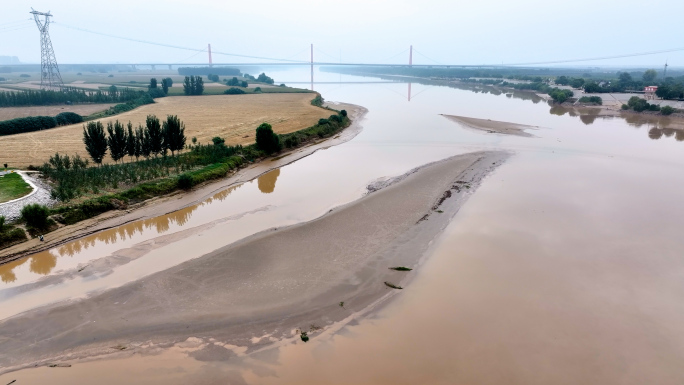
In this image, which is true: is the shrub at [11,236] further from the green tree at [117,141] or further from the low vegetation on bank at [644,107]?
the low vegetation on bank at [644,107]

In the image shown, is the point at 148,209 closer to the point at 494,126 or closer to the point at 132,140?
the point at 132,140

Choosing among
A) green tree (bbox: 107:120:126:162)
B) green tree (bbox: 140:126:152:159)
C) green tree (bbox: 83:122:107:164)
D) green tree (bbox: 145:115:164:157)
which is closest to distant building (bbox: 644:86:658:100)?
green tree (bbox: 145:115:164:157)

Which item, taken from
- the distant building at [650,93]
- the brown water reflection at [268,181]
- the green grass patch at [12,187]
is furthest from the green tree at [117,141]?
the distant building at [650,93]

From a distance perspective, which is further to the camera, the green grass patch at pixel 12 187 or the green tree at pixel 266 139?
the green tree at pixel 266 139

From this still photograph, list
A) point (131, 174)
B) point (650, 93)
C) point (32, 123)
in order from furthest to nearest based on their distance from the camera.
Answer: point (650, 93) → point (32, 123) → point (131, 174)

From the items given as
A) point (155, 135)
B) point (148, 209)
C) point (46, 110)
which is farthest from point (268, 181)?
point (46, 110)

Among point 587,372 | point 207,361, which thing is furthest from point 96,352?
point 587,372

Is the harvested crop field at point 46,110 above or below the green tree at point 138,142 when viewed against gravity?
above
